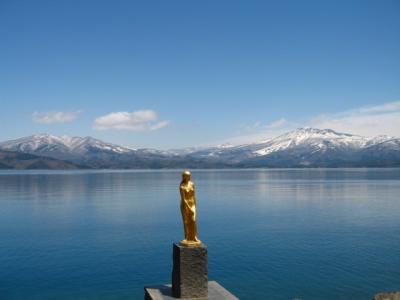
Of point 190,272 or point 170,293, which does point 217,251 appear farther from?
point 190,272

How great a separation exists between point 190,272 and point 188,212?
2.66m

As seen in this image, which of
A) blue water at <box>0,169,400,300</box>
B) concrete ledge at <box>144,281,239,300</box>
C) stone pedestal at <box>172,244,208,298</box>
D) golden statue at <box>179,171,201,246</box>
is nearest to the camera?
stone pedestal at <box>172,244,208,298</box>

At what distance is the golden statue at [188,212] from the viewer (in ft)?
63.6

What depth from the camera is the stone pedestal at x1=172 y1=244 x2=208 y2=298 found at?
18.8 meters

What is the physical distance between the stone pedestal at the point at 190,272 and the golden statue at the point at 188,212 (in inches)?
15.0

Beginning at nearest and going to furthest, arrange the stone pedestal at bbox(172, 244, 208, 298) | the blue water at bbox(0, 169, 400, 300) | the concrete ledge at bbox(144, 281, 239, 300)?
the stone pedestal at bbox(172, 244, 208, 298) < the concrete ledge at bbox(144, 281, 239, 300) < the blue water at bbox(0, 169, 400, 300)

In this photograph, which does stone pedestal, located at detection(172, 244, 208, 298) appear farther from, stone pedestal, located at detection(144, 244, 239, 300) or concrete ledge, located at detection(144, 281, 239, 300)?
concrete ledge, located at detection(144, 281, 239, 300)

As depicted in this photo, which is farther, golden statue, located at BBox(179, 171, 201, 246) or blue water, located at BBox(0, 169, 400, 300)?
blue water, located at BBox(0, 169, 400, 300)

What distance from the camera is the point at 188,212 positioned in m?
19.8

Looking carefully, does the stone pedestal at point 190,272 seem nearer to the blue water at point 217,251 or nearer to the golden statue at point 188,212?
the golden statue at point 188,212

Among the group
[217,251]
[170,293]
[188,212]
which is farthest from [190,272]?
[217,251]

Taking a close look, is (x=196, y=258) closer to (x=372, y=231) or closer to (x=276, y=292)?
(x=276, y=292)

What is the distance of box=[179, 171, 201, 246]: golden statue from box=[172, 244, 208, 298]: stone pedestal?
15.0 inches

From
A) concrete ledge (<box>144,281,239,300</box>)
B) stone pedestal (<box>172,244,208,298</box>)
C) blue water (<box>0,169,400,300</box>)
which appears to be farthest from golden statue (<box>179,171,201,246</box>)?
blue water (<box>0,169,400,300</box>)
